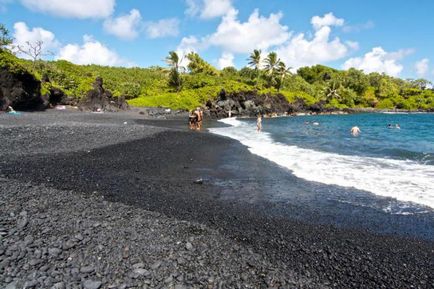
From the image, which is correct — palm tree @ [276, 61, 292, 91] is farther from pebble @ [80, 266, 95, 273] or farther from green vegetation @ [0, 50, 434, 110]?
pebble @ [80, 266, 95, 273]

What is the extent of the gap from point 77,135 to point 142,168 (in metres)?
8.44

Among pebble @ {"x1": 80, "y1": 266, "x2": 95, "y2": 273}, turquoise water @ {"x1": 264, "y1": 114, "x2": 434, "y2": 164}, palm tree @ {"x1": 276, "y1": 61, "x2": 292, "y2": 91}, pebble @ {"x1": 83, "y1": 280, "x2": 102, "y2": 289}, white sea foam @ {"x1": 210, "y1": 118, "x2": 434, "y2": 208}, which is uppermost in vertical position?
palm tree @ {"x1": 276, "y1": 61, "x2": 292, "y2": 91}

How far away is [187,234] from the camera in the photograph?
22.1ft

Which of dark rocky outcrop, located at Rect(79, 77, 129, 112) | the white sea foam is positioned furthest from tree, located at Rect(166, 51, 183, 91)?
the white sea foam

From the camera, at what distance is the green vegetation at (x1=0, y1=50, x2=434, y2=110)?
63.9 m

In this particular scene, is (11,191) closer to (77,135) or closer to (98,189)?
(98,189)

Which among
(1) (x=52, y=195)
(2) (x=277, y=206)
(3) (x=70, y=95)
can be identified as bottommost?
(2) (x=277, y=206)

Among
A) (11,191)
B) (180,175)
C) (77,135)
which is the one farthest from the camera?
(77,135)

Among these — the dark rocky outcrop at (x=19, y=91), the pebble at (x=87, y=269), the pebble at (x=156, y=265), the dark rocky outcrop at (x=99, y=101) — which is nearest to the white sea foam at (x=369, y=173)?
the pebble at (x=156, y=265)

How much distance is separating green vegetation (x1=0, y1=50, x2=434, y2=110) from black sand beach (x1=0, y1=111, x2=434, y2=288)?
115 ft

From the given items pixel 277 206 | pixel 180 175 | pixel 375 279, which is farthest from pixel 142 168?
pixel 375 279

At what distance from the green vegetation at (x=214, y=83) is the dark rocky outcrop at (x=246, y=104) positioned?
1.88 m

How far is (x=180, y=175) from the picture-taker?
12.5 metres

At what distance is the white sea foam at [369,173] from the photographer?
1087 cm
